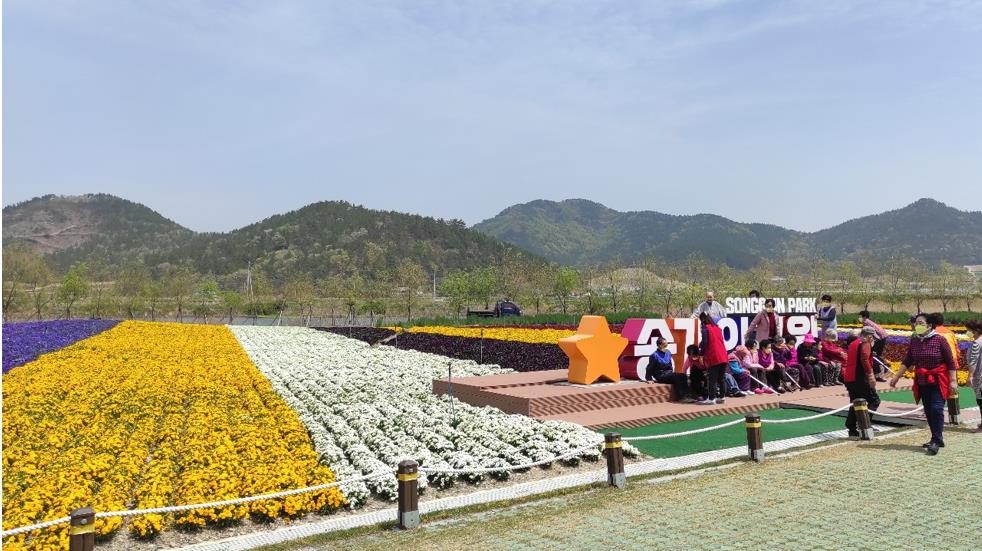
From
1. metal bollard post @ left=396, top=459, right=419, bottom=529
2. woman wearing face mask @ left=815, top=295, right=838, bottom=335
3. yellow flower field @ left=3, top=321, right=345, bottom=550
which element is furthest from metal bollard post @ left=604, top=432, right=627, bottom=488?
woman wearing face mask @ left=815, top=295, right=838, bottom=335

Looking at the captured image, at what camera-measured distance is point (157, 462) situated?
8672 mm

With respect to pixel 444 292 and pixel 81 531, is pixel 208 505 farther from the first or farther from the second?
pixel 444 292

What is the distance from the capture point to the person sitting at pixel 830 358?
1555 cm

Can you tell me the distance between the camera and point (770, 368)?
47.7 feet

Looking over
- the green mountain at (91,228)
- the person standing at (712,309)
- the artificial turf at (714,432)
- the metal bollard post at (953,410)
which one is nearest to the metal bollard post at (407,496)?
the artificial turf at (714,432)

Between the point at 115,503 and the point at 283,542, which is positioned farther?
the point at 115,503

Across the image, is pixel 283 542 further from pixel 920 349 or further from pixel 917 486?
pixel 920 349

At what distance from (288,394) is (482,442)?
6051 mm

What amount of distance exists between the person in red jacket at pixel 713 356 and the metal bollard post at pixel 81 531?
31.5 ft

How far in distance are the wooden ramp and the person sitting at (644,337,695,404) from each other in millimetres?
205

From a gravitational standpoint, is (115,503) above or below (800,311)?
below

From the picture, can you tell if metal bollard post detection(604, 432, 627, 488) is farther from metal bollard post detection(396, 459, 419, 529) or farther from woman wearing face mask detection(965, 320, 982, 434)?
woman wearing face mask detection(965, 320, 982, 434)

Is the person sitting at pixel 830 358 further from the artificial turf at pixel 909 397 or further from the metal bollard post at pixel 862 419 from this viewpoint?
the metal bollard post at pixel 862 419

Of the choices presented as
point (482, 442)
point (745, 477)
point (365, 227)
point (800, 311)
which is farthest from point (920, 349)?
point (365, 227)
